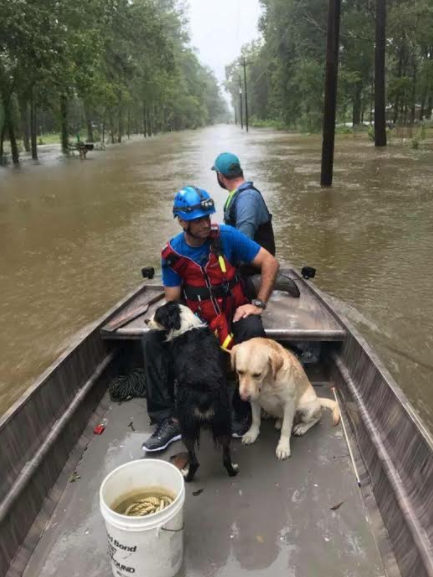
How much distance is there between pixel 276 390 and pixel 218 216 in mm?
10725

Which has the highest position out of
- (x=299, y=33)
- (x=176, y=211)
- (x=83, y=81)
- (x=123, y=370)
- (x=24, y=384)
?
(x=299, y=33)

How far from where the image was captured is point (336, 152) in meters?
29.8

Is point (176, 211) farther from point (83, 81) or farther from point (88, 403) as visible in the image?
Result: point (83, 81)

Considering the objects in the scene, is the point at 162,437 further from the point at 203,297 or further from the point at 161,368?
the point at 203,297

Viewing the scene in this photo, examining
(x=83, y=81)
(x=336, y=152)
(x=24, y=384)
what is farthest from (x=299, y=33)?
(x=24, y=384)

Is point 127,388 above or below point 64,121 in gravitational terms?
below

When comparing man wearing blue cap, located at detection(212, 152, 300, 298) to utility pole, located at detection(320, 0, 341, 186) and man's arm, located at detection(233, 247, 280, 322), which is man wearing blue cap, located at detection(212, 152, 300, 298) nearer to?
man's arm, located at detection(233, 247, 280, 322)

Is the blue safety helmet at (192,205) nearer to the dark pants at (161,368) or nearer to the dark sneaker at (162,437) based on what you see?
A: the dark pants at (161,368)

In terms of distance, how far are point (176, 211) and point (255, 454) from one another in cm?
207

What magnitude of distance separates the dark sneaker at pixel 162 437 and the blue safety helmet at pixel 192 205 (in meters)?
1.77

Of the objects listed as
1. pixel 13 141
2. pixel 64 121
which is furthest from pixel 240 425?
pixel 64 121

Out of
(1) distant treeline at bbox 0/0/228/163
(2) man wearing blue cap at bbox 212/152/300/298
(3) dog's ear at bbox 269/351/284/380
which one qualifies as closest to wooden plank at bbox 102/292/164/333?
(2) man wearing blue cap at bbox 212/152/300/298

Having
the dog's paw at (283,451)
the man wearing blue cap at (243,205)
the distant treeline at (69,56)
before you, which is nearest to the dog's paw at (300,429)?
the dog's paw at (283,451)

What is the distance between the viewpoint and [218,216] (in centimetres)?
1394
